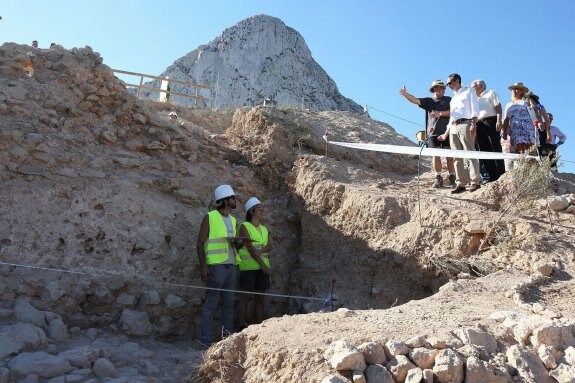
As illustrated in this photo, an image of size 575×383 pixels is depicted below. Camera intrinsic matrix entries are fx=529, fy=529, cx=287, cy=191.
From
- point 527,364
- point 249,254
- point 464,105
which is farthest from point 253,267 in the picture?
point 464,105

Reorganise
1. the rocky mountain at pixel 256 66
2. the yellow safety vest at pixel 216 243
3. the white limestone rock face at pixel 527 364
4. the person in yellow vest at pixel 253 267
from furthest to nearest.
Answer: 1. the rocky mountain at pixel 256 66
2. the person in yellow vest at pixel 253 267
3. the yellow safety vest at pixel 216 243
4. the white limestone rock face at pixel 527 364

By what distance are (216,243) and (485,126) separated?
3.86 meters

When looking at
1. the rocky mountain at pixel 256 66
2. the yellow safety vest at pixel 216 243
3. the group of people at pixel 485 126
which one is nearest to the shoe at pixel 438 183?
the group of people at pixel 485 126

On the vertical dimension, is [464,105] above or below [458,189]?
above

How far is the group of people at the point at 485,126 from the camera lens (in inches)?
259

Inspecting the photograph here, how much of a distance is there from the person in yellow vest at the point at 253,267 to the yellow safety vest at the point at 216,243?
28 centimetres

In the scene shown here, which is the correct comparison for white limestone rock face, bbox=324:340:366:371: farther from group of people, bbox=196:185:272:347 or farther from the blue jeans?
the blue jeans

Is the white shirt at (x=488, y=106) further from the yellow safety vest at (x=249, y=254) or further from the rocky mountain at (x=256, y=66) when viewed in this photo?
the rocky mountain at (x=256, y=66)

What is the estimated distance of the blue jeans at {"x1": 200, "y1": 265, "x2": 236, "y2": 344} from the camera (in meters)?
5.11

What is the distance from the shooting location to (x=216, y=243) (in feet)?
17.7

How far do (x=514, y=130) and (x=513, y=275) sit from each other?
2382mm

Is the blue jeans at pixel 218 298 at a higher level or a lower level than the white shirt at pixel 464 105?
lower

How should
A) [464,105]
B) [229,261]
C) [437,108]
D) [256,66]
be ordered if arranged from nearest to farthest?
[229,261] → [464,105] → [437,108] → [256,66]

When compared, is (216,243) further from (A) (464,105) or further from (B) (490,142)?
(B) (490,142)
